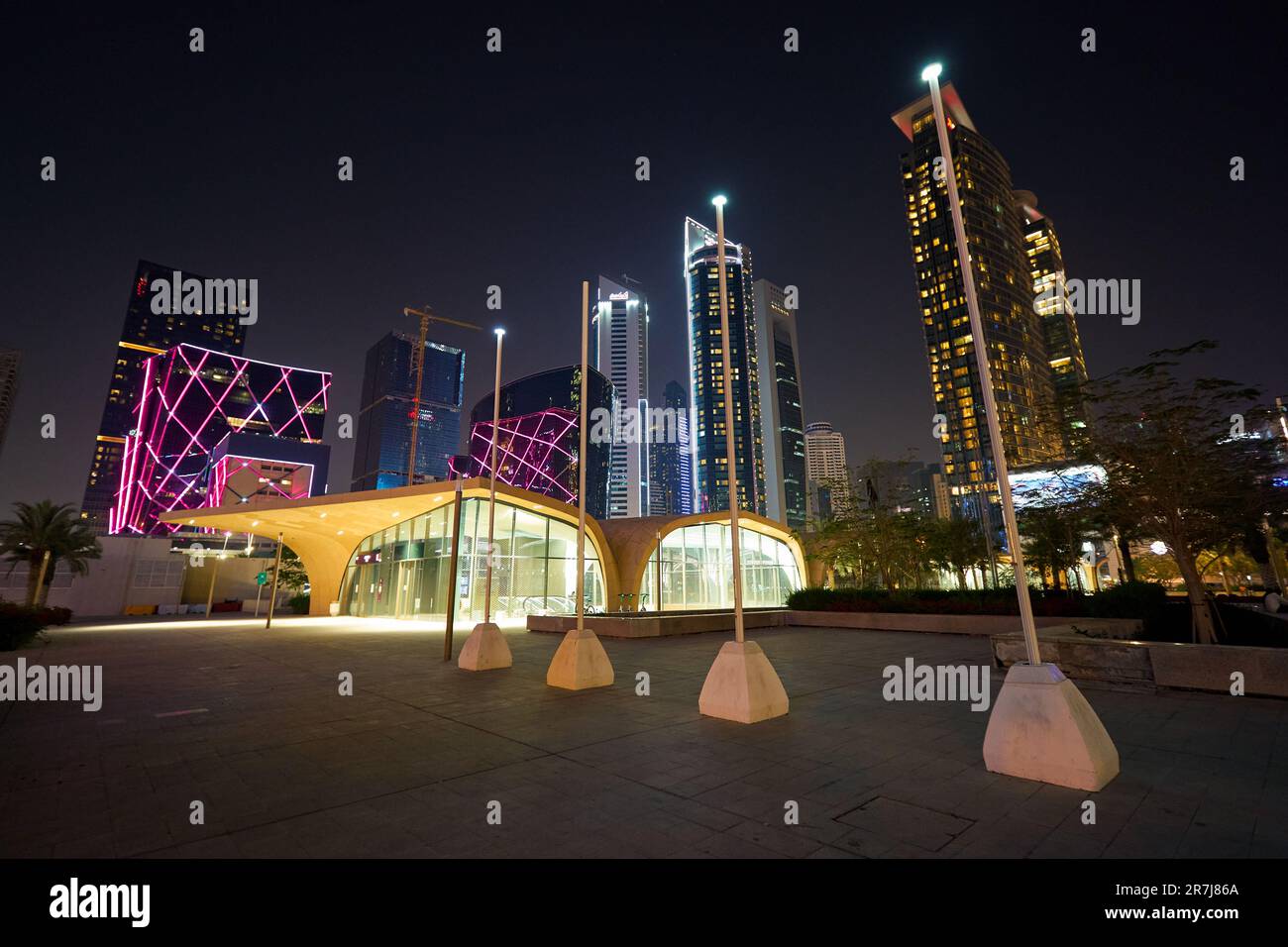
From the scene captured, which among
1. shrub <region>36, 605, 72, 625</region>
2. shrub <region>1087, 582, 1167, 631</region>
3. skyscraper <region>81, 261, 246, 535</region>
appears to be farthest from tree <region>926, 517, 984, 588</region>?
skyscraper <region>81, 261, 246, 535</region>

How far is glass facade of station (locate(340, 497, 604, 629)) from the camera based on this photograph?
2653cm

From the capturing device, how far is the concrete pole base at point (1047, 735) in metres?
4.35

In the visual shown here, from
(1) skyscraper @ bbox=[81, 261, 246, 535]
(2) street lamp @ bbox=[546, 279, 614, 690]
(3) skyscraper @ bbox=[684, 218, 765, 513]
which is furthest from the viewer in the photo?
(1) skyscraper @ bbox=[81, 261, 246, 535]

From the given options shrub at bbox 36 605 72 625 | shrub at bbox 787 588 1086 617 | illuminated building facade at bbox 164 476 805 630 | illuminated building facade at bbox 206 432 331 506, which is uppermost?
illuminated building facade at bbox 206 432 331 506

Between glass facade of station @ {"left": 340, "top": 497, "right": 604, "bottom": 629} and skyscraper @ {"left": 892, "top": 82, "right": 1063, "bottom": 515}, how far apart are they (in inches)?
3513

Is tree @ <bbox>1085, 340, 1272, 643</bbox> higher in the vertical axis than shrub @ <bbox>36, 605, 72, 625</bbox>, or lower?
higher

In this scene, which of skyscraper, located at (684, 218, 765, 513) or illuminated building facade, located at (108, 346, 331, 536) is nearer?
illuminated building facade, located at (108, 346, 331, 536)

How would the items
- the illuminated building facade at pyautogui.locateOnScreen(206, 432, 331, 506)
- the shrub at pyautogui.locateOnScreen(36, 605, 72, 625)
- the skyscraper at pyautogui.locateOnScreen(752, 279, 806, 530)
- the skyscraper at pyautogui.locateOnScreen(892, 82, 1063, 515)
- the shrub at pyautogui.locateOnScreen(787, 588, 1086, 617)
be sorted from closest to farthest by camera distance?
the shrub at pyautogui.locateOnScreen(787, 588, 1086, 617)
the shrub at pyautogui.locateOnScreen(36, 605, 72, 625)
the illuminated building facade at pyautogui.locateOnScreen(206, 432, 331, 506)
the skyscraper at pyautogui.locateOnScreen(892, 82, 1063, 515)
the skyscraper at pyautogui.locateOnScreen(752, 279, 806, 530)

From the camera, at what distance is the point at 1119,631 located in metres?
11.9

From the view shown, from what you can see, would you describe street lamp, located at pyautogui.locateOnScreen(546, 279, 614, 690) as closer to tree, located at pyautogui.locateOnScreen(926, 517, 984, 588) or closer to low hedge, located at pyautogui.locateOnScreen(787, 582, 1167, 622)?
low hedge, located at pyautogui.locateOnScreen(787, 582, 1167, 622)

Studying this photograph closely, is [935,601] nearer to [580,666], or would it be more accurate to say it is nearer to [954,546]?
[580,666]
